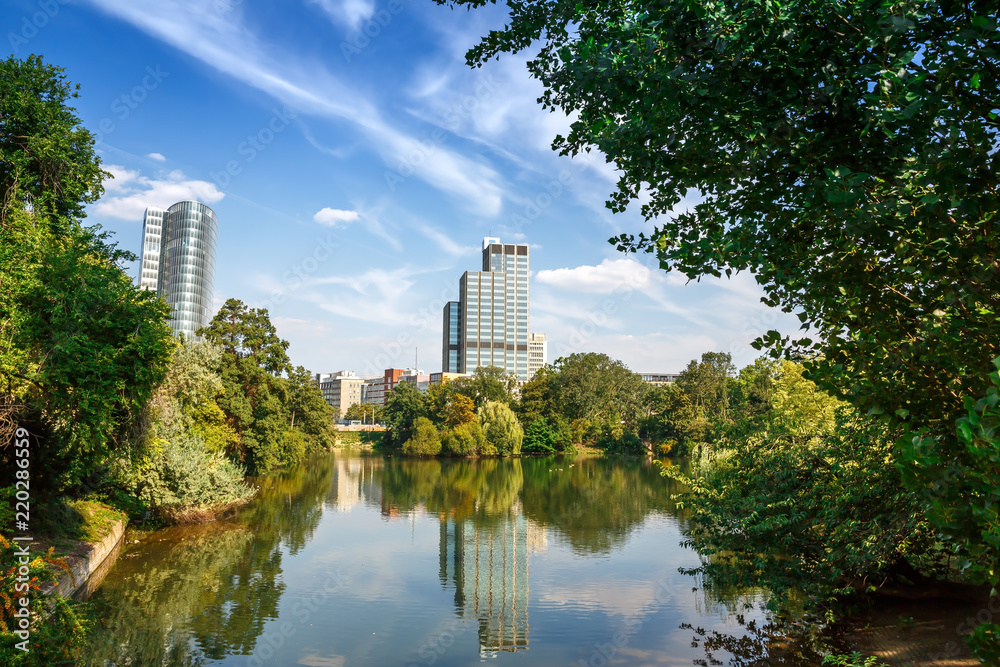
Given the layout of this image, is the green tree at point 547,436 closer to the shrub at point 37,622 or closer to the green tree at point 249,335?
the green tree at point 249,335

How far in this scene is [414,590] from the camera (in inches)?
601

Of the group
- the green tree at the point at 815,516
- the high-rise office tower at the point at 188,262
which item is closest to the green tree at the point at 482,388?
the high-rise office tower at the point at 188,262

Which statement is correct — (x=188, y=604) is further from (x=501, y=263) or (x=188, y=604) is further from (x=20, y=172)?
(x=501, y=263)

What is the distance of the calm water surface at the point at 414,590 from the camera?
37.0ft

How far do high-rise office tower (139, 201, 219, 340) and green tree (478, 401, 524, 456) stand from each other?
59699 mm

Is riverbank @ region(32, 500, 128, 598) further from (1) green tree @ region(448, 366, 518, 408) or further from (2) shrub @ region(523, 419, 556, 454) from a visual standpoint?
(1) green tree @ region(448, 366, 518, 408)

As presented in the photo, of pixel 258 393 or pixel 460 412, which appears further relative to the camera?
pixel 460 412

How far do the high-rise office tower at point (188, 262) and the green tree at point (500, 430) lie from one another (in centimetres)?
5970

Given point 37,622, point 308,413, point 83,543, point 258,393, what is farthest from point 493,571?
point 308,413

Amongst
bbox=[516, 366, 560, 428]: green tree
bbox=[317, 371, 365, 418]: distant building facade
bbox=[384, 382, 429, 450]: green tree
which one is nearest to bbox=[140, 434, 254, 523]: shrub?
bbox=[384, 382, 429, 450]: green tree

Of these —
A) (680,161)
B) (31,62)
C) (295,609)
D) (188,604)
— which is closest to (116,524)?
(188,604)

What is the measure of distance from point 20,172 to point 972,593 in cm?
2135

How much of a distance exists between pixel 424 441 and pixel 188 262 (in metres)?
61.8

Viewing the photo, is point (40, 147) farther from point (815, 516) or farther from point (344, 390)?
point (344, 390)
